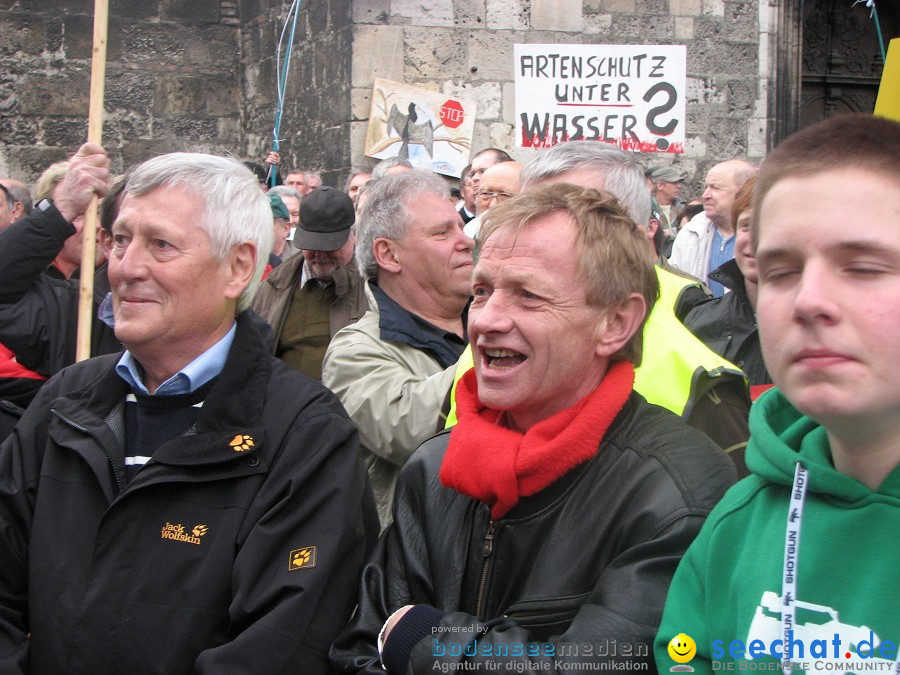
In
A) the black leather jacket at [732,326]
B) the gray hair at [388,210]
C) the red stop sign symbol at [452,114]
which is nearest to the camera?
the black leather jacket at [732,326]

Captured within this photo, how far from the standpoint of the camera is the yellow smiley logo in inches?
71.6

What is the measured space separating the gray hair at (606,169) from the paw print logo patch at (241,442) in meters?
1.38

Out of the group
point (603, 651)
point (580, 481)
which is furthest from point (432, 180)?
point (603, 651)

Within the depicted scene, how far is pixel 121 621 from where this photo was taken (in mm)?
2457

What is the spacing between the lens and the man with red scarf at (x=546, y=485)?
2025 millimetres

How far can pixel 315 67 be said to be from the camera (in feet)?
35.3

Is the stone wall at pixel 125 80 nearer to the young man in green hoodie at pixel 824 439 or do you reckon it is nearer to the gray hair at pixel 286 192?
the gray hair at pixel 286 192

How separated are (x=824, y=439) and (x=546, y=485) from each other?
0.59m

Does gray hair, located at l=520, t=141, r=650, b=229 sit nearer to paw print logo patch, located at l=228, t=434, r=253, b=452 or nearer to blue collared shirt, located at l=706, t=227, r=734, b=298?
paw print logo patch, located at l=228, t=434, r=253, b=452

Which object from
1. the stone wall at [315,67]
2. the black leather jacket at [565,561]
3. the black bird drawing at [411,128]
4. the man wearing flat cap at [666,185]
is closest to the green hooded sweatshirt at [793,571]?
the black leather jacket at [565,561]

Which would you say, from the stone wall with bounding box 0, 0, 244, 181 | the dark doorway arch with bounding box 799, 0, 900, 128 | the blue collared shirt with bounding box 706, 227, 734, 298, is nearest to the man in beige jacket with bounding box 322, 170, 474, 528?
the blue collared shirt with bounding box 706, 227, 734, 298

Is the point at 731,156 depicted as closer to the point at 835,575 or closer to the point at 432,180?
the point at 432,180

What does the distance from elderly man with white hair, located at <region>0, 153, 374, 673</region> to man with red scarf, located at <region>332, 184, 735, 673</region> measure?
17cm

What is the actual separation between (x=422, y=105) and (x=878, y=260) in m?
8.54
